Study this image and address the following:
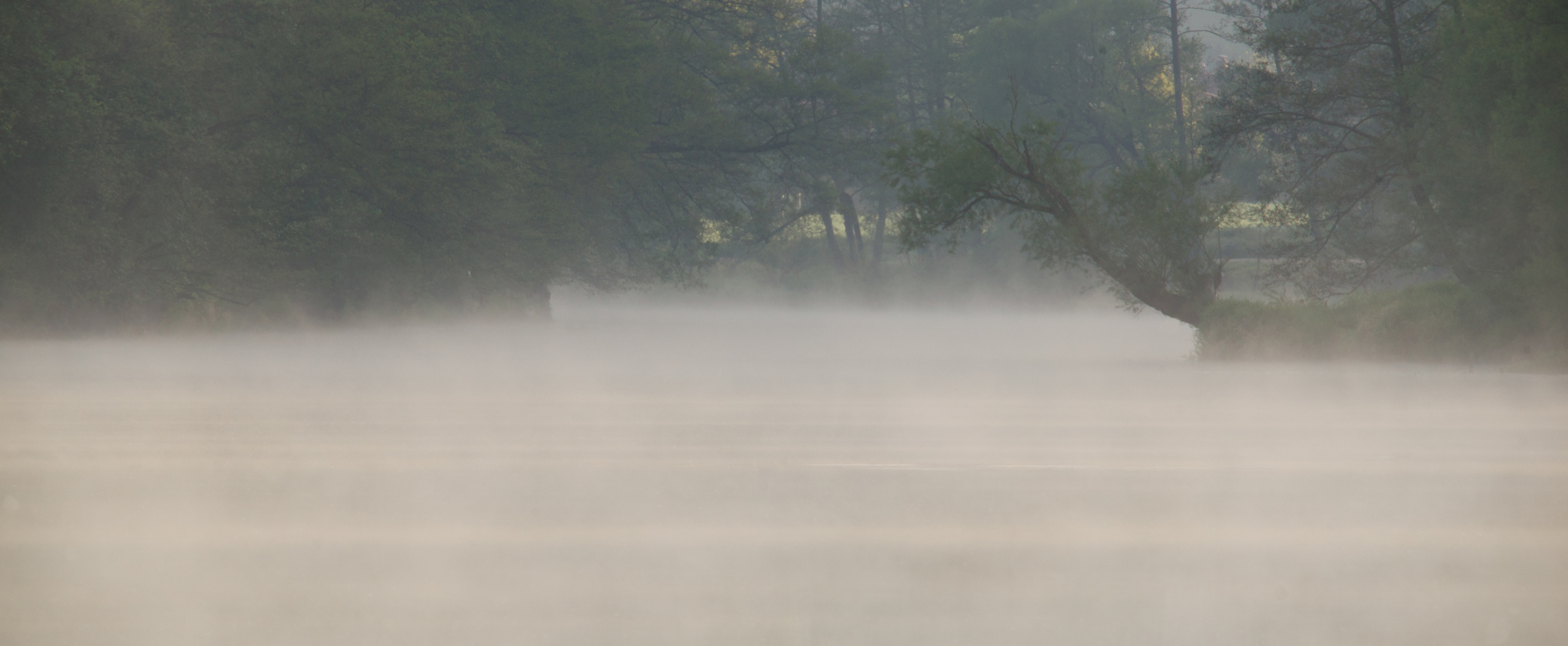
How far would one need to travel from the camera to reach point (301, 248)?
29.0 meters

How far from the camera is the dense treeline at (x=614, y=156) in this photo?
816 inches

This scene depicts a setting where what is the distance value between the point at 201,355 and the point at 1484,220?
20568 millimetres

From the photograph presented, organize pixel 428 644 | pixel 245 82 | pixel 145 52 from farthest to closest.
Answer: pixel 245 82, pixel 145 52, pixel 428 644

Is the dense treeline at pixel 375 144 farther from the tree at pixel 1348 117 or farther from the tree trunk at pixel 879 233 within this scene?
the tree trunk at pixel 879 233

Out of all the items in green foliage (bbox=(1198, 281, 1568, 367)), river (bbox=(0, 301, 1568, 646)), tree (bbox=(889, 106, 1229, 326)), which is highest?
tree (bbox=(889, 106, 1229, 326))

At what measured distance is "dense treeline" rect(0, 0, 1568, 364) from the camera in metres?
20.7

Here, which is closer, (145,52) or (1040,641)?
(1040,641)

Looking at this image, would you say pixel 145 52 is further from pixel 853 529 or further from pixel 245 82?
pixel 853 529

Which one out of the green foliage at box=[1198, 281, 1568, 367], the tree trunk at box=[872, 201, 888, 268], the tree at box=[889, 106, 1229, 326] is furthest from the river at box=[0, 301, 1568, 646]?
the tree trunk at box=[872, 201, 888, 268]

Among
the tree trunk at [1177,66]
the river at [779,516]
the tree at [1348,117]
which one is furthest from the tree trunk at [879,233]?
the river at [779,516]

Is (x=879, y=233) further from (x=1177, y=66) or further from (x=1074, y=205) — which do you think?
(x=1074, y=205)

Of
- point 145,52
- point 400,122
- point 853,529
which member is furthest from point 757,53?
point 853,529

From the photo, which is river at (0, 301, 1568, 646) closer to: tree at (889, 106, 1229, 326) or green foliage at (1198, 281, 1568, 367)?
green foliage at (1198, 281, 1568, 367)

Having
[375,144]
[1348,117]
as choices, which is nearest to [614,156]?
[375,144]
